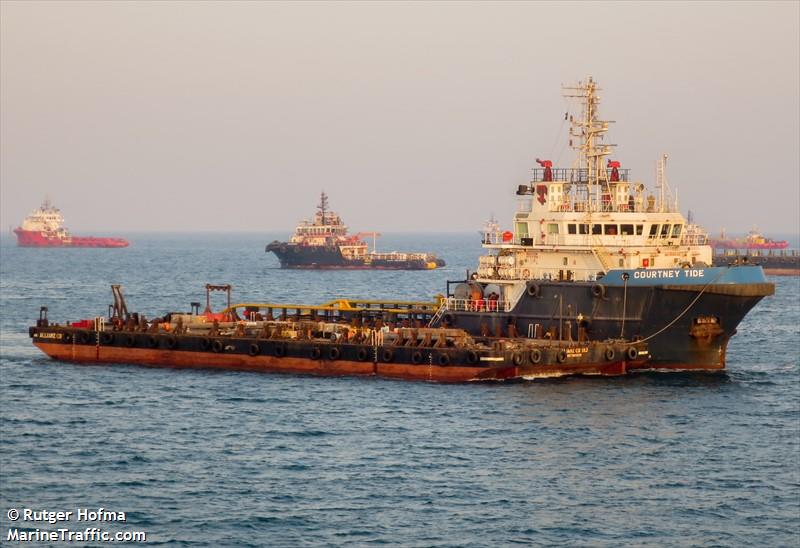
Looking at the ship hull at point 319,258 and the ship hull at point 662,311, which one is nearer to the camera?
the ship hull at point 662,311

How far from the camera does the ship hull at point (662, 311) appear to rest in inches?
2263

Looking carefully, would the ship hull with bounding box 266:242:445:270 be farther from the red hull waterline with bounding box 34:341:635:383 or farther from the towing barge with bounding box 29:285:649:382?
the red hull waterline with bounding box 34:341:635:383

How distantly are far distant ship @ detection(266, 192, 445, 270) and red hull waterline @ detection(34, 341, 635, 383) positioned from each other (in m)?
103

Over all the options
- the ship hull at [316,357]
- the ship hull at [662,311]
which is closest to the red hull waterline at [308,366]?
the ship hull at [316,357]

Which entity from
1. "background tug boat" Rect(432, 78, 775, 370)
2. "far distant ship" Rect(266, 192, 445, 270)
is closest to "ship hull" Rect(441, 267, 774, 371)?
"background tug boat" Rect(432, 78, 775, 370)

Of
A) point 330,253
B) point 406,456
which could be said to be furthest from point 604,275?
point 330,253

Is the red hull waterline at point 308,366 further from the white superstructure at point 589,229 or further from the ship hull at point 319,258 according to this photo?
the ship hull at point 319,258

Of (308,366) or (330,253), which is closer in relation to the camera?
(308,366)

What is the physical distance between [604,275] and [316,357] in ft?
41.0

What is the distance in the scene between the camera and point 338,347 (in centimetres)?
5909

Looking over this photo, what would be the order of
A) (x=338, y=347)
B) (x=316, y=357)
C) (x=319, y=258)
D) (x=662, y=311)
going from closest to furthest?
1. (x=662, y=311)
2. (x=338, y=347)
3. (x=316, y=357)
4. (x=319, y=258)

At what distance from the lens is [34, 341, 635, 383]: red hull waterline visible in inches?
2224

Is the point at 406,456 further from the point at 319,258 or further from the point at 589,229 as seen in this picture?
the point at 319,258

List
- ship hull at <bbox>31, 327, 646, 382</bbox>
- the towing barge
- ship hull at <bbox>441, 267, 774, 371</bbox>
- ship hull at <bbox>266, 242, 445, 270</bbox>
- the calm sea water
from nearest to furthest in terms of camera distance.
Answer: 1. the calm sea water
2. ship hull at <bbox>31, 327, 646, 382</bbox>
3. the towing barge
4. ship hull at <bbox>441, 267, 774, 371</bbox>
5. ship hull at <bbox>266, 242, 445, 270</bbox>
